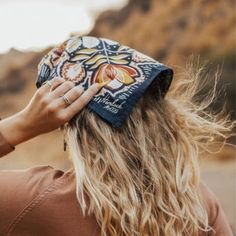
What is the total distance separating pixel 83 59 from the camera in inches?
89.0

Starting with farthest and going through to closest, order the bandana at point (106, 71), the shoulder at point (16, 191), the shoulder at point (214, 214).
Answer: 1. the shoulder at point (214, 214)
2. the bandana at point (106, 71)
3. the shoulder at point (16, 191)

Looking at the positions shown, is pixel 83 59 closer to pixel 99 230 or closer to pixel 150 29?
pixel 99 230

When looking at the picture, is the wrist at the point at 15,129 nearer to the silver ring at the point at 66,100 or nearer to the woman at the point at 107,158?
the woman at the point at 107,158

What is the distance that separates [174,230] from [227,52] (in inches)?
835

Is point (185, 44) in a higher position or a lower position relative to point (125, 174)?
lower

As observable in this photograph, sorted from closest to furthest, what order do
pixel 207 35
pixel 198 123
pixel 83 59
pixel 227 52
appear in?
pixel 83 59, pixel 198 123, pixel 227 52, pixel 207 35

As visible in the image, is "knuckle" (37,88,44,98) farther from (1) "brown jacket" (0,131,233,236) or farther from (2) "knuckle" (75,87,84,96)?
(1) "brown jacket" (0,131,233,236)

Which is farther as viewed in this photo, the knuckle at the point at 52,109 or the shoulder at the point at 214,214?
the shoulder at the point at 214,214

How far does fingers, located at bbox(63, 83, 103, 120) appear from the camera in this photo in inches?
84.5

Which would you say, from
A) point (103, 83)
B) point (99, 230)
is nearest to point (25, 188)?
point (99, 230)

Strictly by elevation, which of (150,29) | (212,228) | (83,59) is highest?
(83,59)

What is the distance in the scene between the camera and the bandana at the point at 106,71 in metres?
2.22

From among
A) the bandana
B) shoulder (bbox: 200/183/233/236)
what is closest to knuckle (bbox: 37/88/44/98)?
the bandana

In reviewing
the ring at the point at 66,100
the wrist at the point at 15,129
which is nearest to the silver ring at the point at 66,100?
the ring at the point at 66,100
